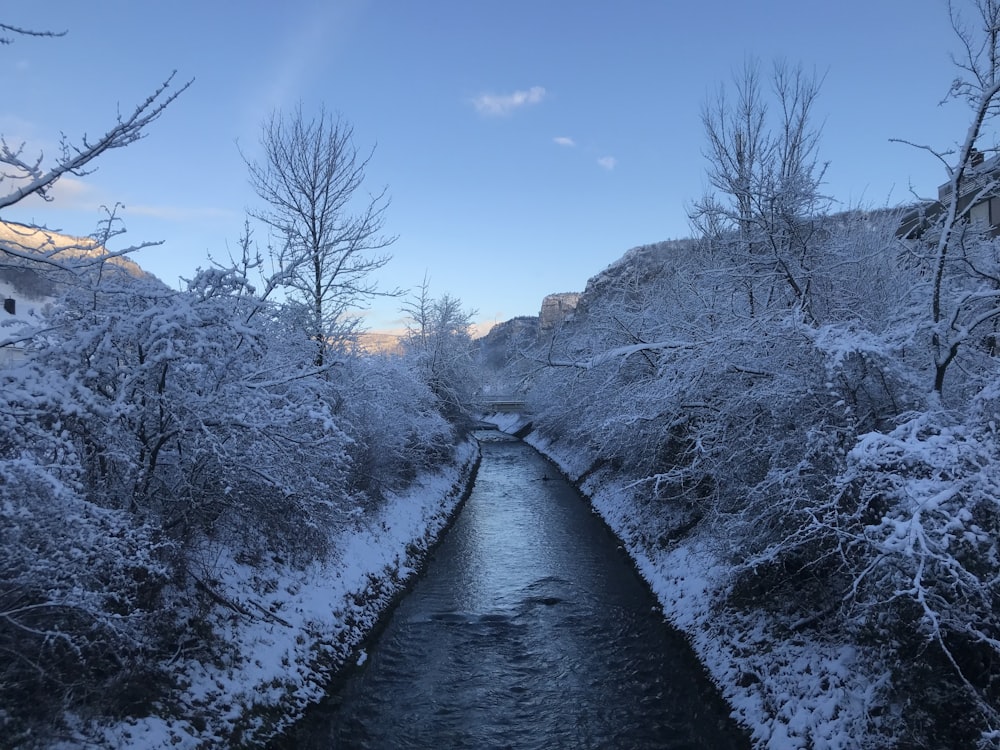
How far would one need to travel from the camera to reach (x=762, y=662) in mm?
8195

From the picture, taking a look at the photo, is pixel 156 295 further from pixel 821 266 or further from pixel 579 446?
pixel 579 446

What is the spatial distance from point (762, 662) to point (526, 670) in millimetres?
3531

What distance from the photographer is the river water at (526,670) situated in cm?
776

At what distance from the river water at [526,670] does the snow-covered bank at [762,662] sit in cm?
36

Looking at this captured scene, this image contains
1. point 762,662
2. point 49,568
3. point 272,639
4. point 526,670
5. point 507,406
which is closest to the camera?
point 49,568

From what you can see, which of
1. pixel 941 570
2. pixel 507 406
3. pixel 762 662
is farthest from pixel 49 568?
pixel 507 406

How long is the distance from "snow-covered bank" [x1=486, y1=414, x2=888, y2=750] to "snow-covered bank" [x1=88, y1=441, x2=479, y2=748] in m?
5.64

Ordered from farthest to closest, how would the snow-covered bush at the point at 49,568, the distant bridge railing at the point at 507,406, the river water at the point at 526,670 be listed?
the distant bridge railing at the point at 507,406
the river water at the point at 526,670
the snow-covered bush at the point at 49,568

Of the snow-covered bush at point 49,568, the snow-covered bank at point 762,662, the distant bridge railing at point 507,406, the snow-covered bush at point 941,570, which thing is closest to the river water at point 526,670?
the snow-covered bank at point 762,662

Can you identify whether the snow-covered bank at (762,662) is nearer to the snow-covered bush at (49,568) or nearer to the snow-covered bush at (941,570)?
the snow-covered bush at (941,570)

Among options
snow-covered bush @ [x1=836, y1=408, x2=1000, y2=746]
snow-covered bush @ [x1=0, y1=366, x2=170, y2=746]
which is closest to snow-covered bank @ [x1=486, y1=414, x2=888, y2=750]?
snow-covered bush @ [x1=836, y1=408, x2=1000, y2=746]

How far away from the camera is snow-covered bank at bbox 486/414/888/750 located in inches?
260

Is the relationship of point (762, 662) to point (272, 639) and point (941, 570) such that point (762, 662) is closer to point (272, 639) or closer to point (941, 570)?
point (941, 570)

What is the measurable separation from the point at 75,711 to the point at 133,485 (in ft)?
7.80
